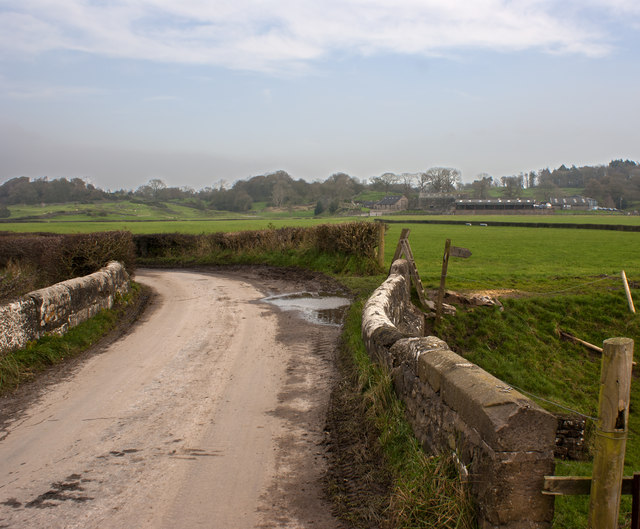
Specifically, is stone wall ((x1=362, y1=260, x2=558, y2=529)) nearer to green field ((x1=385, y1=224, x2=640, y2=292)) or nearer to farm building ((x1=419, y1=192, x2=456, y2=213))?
green field ((x1=385, y1=224, x2=640, y2=292))

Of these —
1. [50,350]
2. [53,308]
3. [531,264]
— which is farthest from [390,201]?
[50,350]

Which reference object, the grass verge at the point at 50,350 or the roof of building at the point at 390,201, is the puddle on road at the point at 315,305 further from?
the roof of building at the point at 390,201

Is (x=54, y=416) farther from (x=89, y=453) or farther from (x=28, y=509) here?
(x=28, y=509)

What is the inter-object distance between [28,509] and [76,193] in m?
129

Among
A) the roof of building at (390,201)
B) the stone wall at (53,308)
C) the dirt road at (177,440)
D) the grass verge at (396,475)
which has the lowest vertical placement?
the dirt road at (177,440)

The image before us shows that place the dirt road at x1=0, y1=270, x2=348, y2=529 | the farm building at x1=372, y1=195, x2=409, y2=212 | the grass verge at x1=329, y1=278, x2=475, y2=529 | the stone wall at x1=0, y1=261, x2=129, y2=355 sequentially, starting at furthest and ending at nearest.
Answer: the farm building at x1=372, y1=195, x2=409, y2=212
the stone wall at x1=0, y1=261, x2=129, y2=355
the dirt road at x1=0, y1=270, x2=348, y2=529
the grass verge at x1=329, y1=278, x2=475, y2=529

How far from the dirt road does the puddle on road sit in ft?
7.12

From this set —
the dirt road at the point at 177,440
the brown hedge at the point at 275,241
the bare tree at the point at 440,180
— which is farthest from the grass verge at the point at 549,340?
the bare tree at the point at 440,180

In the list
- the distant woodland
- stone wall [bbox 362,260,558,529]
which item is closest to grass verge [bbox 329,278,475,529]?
stone wall [bbox 362,260,558,529]

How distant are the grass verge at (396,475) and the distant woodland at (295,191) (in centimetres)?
10629

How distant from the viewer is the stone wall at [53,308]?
784 cm

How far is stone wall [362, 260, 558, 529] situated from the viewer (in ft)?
10.5

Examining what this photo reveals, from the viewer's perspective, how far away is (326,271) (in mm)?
19750

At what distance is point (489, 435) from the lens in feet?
10.7
